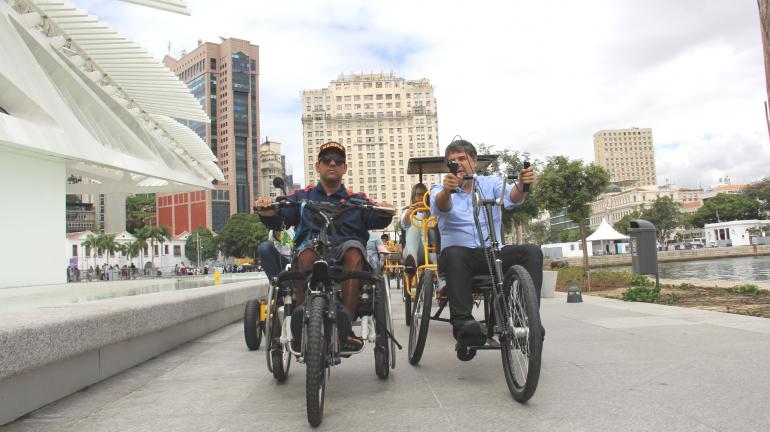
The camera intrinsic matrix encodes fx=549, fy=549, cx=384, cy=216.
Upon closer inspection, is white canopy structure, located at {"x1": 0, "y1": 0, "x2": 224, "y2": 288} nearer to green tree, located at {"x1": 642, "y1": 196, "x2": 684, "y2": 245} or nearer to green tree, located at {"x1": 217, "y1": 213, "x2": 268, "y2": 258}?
green tree, located at {"x1": 217, "y1": 213, "x2": 268, "y2": 258}

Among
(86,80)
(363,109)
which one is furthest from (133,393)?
(363,109)

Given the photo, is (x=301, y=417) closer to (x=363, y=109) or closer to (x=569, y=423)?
(x=569, y=423)

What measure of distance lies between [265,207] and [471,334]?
1578 millimetres

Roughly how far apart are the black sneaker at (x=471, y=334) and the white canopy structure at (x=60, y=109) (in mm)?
16935

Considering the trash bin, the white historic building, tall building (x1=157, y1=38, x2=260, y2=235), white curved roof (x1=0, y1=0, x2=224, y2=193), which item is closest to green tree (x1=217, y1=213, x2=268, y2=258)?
tall building (x1=157, y1=38, x2=260, y2=235)

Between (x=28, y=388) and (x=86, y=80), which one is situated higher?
(x=86, y=80)

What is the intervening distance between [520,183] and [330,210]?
1.27m

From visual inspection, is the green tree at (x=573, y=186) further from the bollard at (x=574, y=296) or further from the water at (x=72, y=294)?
the water at (x=72, y=294)

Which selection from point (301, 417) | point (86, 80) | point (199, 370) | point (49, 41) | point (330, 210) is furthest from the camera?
point (86, 80)

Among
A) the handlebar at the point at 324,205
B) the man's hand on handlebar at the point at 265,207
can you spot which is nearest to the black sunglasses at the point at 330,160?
the handlebar at the point at 324,205

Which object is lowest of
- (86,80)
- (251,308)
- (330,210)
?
(251,308)

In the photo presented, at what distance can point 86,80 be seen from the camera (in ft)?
85.1

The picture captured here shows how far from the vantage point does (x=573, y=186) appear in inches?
770

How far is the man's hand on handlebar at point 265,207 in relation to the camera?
366 cm
